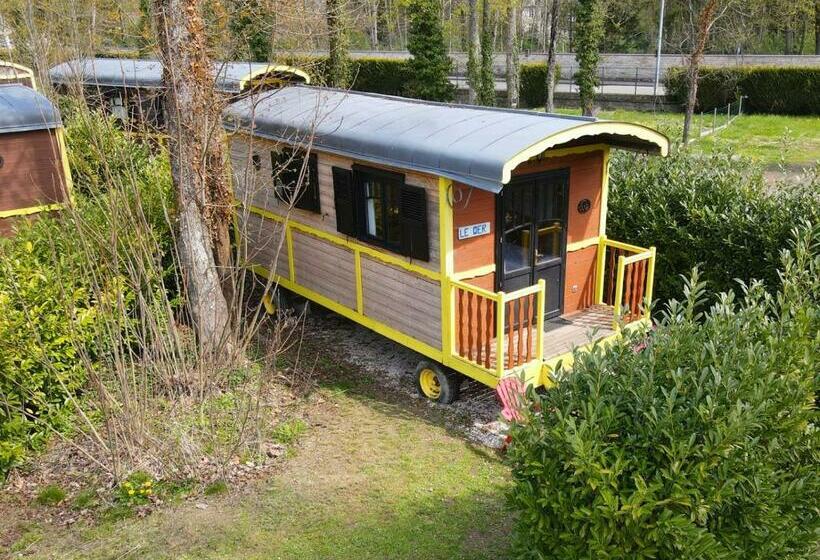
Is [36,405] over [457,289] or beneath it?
beneath

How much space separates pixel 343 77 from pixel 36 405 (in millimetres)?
19467

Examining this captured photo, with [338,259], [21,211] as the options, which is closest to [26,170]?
[21,211]

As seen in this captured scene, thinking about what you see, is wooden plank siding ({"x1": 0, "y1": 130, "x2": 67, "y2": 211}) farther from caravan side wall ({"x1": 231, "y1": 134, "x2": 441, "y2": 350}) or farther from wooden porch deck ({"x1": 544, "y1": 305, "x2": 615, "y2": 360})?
wooden porch deck ({"x1": 544, "y1": 305, "x2": 615, "y2": 360})

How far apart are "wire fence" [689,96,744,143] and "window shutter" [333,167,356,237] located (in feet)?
55.0

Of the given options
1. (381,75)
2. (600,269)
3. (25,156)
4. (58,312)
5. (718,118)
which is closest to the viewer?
(58,312)

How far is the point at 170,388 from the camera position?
6555 mm

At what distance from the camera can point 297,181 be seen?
386 inches

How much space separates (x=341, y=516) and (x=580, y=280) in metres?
4.58

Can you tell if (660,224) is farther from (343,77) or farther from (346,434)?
(343,77)

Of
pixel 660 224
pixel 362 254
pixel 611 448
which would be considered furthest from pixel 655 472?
pixel 660 224

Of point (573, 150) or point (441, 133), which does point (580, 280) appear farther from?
point (441, 133)

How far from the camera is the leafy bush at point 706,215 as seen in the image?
8492mm

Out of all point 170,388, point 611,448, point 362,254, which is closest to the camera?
point 611,448

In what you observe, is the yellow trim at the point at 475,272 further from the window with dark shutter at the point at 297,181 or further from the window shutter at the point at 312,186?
the window shutter at the point at 312,186
